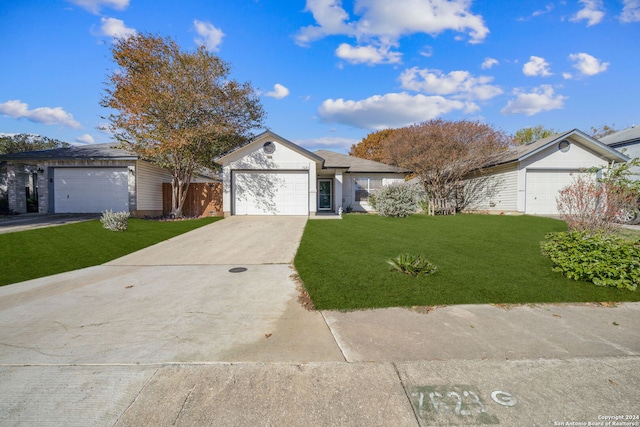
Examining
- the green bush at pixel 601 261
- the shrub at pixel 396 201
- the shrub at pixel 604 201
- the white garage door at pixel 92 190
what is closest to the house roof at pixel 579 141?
the shrub at pixel 396 201

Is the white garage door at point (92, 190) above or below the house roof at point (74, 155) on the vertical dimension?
below

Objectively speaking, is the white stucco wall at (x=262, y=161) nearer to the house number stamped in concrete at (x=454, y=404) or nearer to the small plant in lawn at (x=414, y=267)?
the small plant in lawn at (x=414, y=267)

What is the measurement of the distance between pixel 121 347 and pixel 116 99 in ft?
52.2

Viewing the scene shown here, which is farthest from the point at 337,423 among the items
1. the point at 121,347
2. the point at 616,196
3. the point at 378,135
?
the point at 378,135

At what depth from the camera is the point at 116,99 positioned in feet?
48.5

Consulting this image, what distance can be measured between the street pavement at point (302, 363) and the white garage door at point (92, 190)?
12.5 metres

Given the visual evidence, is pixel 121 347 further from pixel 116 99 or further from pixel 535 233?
pixel 116 99

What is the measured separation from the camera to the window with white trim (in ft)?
64.7

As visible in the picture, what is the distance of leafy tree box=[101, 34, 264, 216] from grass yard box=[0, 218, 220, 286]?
4.42 metres

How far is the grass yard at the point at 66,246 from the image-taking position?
21.0 ft

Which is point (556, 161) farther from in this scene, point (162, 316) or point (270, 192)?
point (162, 316)

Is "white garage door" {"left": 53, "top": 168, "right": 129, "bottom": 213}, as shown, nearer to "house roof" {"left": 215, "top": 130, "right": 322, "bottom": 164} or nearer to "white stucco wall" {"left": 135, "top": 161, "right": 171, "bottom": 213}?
"white stucco wall" {"left": 135, "top": 161, "right": 171, "bottom": 213}

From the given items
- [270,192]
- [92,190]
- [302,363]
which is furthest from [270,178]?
[302,363]

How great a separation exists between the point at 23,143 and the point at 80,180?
937 inches
